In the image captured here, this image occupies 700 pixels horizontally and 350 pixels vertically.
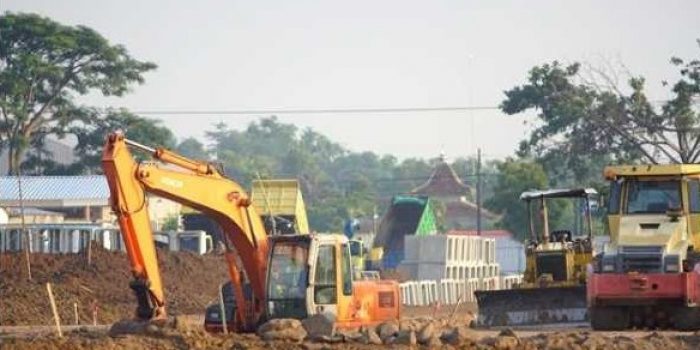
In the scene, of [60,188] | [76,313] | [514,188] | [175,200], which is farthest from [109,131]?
[175,200]

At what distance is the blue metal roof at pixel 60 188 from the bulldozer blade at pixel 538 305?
4116 centimetres

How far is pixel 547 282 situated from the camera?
34312 mm

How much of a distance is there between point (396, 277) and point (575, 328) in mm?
28293

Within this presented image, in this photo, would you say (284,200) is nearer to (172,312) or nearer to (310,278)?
(172,312)

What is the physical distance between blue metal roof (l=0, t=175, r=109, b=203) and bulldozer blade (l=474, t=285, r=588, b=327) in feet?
135

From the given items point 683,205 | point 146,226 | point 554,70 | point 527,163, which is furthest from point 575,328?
point 527,163

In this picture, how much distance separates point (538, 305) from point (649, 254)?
4711mm

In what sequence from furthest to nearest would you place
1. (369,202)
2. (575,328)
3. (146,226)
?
(369,202), (575,328), (146,226)

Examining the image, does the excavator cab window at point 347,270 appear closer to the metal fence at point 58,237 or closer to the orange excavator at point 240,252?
the orange excavator at point 240,252

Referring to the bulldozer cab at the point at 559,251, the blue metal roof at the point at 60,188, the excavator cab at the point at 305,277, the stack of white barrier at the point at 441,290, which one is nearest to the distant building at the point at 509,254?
the blue metal roof at the point at 60,188

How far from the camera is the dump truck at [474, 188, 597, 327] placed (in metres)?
33.6

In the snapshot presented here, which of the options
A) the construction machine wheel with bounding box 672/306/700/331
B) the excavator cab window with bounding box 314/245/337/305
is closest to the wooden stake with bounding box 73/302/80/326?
the excavator cab window with bounding box 314/245/337/305

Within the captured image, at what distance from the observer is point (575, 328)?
33.1m

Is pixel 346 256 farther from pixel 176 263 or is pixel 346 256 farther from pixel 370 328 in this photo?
pixel 176 263
